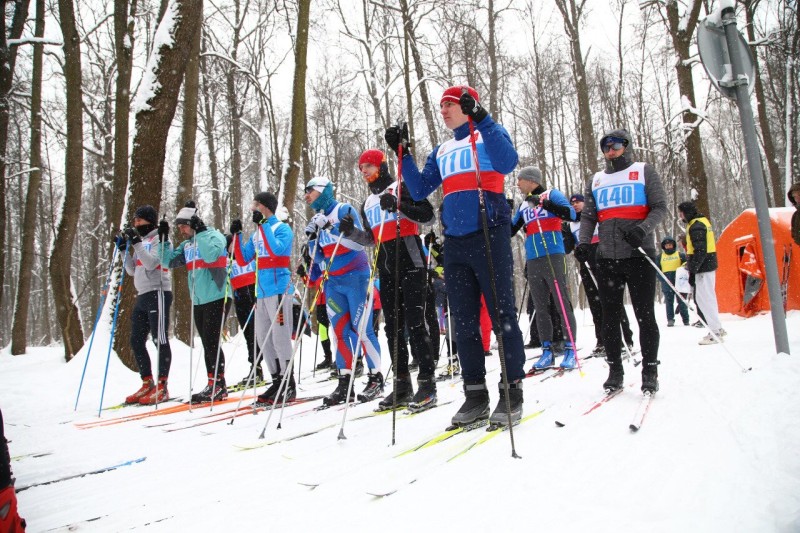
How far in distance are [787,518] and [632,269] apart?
2.53 m

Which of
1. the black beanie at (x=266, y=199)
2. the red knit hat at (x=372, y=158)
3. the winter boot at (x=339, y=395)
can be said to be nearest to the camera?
the red knit hat at (x=372, y=158)

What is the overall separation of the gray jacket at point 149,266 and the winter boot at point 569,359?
482 cm

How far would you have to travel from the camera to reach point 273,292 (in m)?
5.46

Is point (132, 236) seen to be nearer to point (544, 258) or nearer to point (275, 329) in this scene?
point (275, 329)

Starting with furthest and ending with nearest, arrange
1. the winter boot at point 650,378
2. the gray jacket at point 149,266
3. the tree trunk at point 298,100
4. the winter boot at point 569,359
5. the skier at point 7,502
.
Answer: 1. the tree trunk at point 298,100
2. the gray jacket at point 149,266
3. the winter boot at point 569,359
4. the winter boot at point 650,378
5. the skier at point 7,502

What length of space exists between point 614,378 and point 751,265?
818cm

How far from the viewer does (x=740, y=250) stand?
10.5m

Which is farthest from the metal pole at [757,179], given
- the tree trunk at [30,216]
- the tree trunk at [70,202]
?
the tree trunk at [30,216]

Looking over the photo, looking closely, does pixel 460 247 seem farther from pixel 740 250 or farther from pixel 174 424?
pixel 740 250

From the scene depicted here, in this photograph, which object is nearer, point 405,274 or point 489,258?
point 489,258

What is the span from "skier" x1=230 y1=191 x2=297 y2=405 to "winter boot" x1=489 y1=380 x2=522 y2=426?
9.01ft

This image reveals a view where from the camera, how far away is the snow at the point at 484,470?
1.96 m

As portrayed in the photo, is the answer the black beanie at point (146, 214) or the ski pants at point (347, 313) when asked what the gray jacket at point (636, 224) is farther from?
the black beanie at point (146, 214)

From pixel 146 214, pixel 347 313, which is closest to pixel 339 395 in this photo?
pixel 347 313
